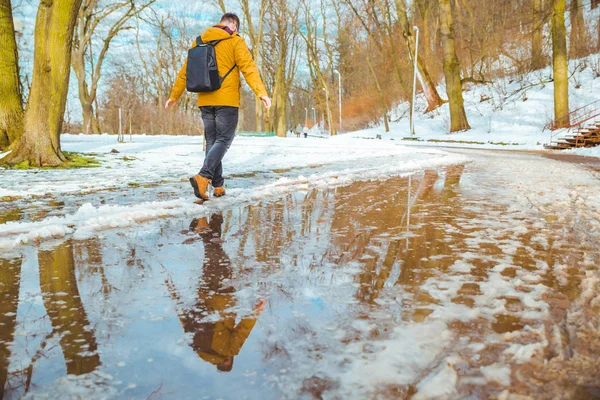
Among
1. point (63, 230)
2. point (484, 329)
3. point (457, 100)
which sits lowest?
point (484, 329)

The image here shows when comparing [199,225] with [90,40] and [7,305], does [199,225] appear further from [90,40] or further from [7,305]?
[90,40]

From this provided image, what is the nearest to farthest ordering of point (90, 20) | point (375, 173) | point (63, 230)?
1. point (63, 230)
2. point (375, 173)
3. point (90, 20)

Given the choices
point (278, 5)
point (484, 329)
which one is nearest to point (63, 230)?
point (484, 329)

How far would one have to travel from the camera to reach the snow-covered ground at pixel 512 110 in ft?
84.2

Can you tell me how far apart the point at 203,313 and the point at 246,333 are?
257mm

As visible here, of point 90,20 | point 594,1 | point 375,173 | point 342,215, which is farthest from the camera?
point 594,1

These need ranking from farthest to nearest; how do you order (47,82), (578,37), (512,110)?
1. (578,37)
2. (512,110)
3. (47,82)

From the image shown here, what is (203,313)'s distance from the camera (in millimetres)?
1854

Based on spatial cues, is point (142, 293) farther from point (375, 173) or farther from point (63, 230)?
point (375, 173)

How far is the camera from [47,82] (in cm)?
793

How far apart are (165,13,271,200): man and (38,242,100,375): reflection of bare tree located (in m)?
2.42

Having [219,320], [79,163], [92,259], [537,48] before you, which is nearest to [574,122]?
[537,48]

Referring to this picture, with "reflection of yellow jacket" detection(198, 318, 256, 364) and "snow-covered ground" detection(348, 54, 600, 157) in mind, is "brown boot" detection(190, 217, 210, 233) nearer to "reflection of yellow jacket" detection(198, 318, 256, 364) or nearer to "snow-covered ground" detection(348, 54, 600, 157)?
"reflection of yellow jacket" detection(198, 318, 256, 364)

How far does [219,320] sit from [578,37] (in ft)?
118
